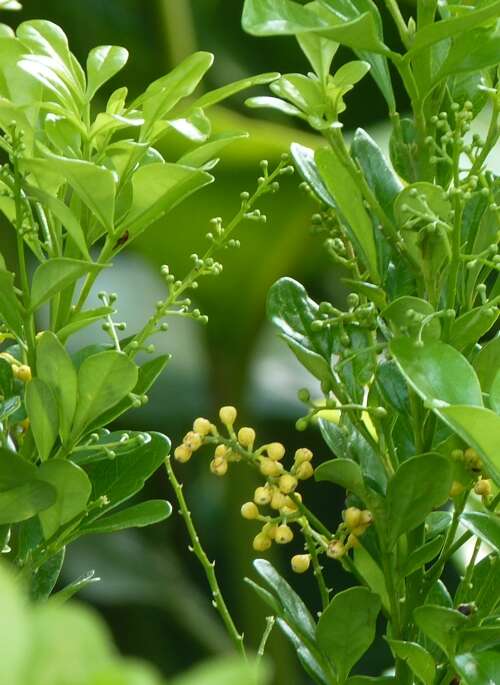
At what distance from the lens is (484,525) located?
0.33 meters

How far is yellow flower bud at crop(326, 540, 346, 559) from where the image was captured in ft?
Result: 1.13

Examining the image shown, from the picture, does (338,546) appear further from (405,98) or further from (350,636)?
(405,98)

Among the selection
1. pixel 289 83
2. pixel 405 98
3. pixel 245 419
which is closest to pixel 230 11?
pixel 405 98

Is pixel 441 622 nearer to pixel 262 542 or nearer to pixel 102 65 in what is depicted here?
pixel 262 542

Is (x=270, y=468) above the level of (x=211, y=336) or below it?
above

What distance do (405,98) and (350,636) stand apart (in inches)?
61.4

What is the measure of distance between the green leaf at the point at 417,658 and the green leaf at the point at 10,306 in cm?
13

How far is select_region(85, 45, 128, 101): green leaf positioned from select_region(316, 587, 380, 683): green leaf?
15cm

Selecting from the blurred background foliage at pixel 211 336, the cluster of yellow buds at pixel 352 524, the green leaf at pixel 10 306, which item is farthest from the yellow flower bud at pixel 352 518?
the blurred background foliage at pixel 211 336

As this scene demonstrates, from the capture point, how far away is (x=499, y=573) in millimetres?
370

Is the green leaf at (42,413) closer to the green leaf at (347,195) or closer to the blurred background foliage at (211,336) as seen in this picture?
the green leaf at (347,195)

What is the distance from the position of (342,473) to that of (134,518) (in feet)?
0.20

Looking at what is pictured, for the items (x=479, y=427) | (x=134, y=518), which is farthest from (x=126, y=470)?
(x=479, y=427)

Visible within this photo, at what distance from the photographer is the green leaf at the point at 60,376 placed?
336mm
